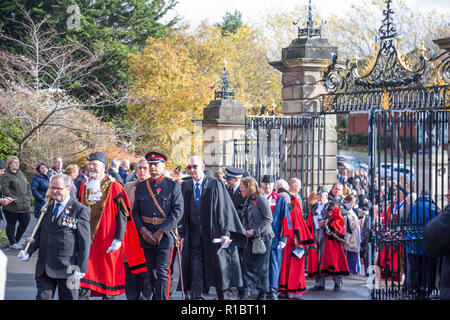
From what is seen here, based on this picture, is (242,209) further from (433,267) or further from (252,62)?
(252,62)

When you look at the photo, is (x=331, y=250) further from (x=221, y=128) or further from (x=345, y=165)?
(x=345, y=165)

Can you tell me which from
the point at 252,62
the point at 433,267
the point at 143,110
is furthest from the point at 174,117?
the point at 433,267

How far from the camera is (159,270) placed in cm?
822

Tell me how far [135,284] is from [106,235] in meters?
0.91

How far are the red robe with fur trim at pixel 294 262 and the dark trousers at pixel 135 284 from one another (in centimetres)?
227

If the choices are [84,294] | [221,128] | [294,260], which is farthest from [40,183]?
[84,294]

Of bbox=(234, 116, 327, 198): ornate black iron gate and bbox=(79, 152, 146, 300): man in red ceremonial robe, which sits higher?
bbox=(234, 116, 327, 198): ornate black iron gate

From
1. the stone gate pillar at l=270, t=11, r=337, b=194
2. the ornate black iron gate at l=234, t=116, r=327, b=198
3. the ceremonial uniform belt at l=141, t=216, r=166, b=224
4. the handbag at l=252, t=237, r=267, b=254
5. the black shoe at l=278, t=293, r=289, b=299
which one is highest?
the stone gate pillar at l=270, t=11, r=337, b=194

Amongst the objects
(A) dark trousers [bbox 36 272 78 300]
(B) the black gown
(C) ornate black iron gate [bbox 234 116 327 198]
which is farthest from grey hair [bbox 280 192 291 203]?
(A) dark trousers [bbox 36 272 78 300]

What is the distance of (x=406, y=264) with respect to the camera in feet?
30.4

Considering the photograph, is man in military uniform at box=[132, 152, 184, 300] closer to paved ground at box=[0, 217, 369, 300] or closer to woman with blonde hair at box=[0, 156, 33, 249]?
paved ground at box=[0, 217, 369, 300]

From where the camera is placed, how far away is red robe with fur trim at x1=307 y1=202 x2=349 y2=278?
10594 mm

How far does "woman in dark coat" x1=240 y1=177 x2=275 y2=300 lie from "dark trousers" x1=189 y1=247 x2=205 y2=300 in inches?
26.9

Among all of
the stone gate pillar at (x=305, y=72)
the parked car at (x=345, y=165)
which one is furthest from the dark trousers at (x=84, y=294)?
the parked car at (x=345, y=165)
